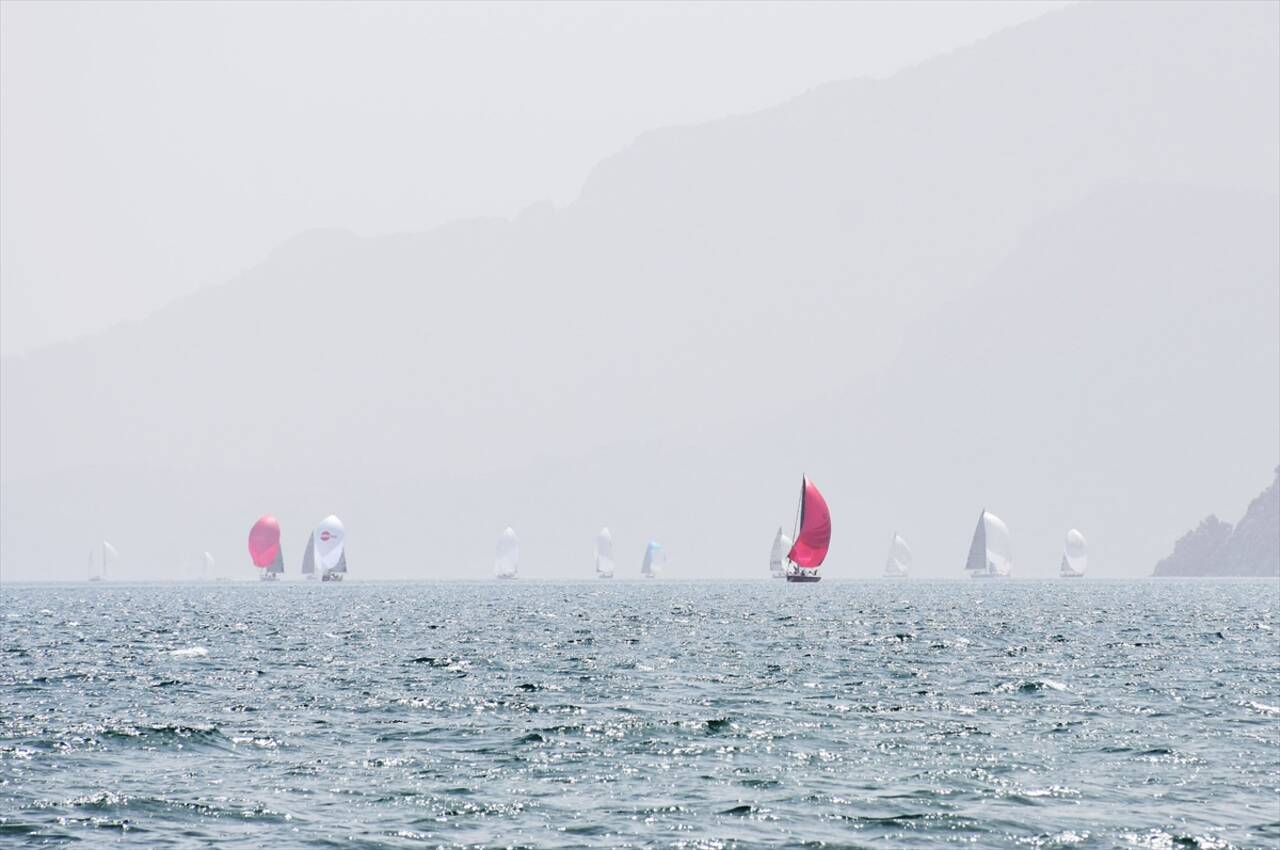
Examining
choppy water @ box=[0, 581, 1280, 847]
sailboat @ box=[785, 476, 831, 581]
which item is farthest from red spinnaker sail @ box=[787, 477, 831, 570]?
choppy water @ box=[0, 581, 1280, 847]

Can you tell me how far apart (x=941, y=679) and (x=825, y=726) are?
13508 millimetres

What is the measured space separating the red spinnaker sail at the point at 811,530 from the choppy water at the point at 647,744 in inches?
3087

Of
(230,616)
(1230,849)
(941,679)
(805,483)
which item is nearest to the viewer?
(1230,849)

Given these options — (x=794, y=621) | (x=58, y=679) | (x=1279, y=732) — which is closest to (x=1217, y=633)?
(x=794, y=621)

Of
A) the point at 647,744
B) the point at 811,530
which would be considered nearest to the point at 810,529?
the point at 811,530

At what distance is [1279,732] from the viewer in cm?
3881

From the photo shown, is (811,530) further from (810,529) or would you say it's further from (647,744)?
(647,744)

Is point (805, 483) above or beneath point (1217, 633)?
above

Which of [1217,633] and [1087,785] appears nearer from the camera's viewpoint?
[1087,785]

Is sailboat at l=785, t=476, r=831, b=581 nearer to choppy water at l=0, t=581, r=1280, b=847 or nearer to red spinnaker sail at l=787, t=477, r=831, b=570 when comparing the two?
red spinnaker sail at l=787, t=477, r=831, b=570

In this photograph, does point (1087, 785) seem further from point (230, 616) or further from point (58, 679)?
point (230, 616)

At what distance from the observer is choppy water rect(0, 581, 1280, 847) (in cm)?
2775

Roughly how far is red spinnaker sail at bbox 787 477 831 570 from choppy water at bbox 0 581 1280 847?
257 ft

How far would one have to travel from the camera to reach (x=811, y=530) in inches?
6122
